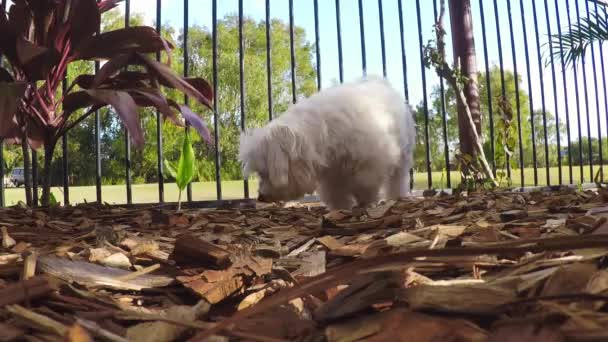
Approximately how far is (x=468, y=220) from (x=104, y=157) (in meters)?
15.9

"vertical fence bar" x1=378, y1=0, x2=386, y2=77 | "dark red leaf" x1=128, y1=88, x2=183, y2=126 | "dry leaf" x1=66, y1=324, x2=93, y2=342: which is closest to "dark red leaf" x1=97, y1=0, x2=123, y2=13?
"dark red leaf" x1=128, y1=88, x2=183, y2=126

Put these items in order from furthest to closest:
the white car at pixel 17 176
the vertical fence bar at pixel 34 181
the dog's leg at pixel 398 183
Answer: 1. the white car at pixel 17 176
2. the dog's leg at pixel 398 183
3. the vertical fence bar at pixel 34 181

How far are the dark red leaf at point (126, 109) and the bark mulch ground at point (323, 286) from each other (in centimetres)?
58

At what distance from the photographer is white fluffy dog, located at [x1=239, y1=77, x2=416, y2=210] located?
3074 mm

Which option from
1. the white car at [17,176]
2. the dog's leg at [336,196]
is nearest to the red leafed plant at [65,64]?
the dog's leg at [336,196]

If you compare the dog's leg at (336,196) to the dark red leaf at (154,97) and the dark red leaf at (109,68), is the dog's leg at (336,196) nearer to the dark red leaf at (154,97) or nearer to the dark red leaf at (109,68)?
the dark red leaf at (154,97)

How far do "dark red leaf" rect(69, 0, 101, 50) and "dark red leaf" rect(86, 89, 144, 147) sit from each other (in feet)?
1.73

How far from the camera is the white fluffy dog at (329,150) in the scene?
3.07 metres

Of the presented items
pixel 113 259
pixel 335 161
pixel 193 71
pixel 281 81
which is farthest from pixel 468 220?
pixel 281 81

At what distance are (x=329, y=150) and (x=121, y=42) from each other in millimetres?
1332

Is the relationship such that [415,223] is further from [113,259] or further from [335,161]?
[335,161]

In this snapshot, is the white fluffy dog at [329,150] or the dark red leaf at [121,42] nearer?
the dark red leaf at [121,42]

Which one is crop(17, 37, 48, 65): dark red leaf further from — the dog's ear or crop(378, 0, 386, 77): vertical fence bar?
crop(378, 0, 386, 77): vertical fence bar

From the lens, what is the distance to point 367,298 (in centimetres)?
74
